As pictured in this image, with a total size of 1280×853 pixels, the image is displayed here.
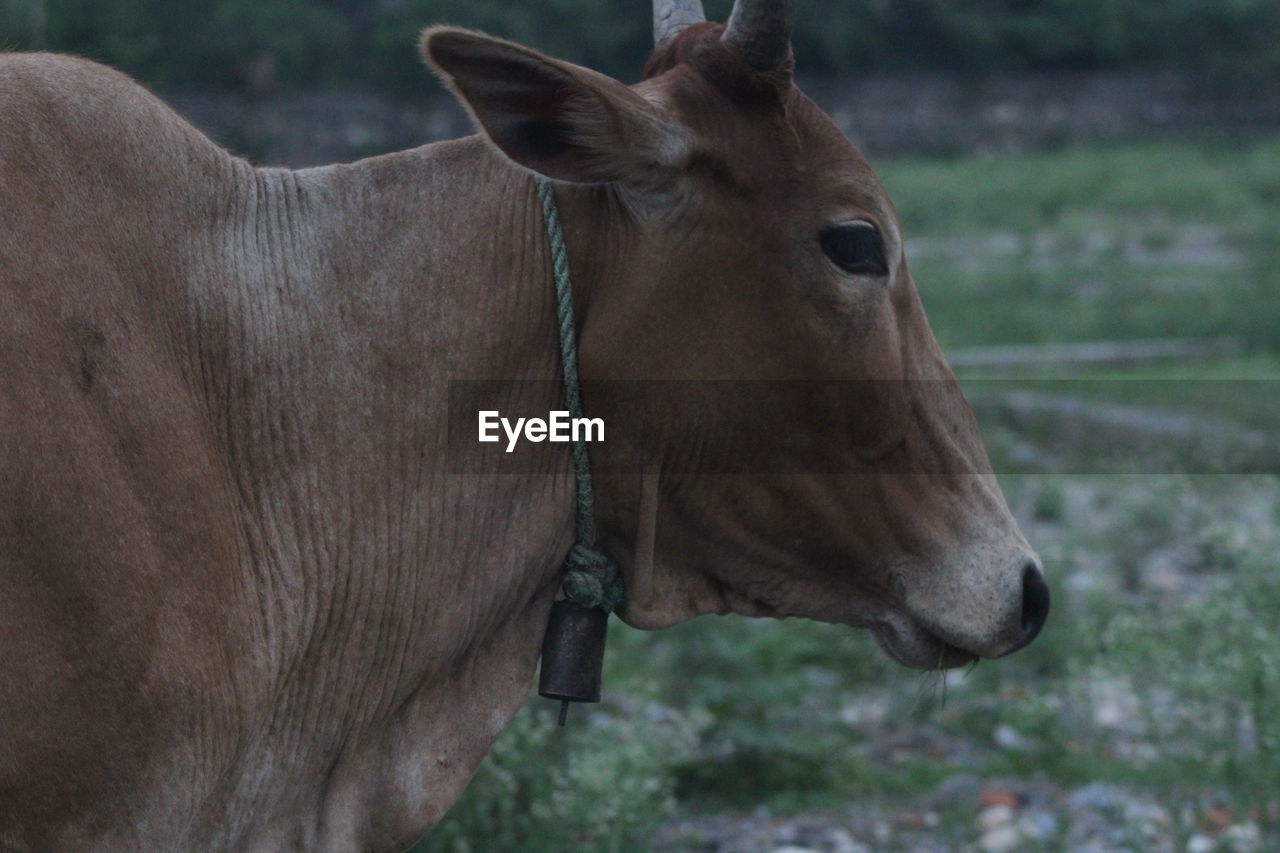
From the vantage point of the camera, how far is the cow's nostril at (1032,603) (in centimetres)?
277

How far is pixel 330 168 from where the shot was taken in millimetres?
2789

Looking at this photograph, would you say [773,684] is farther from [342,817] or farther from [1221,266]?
[1221,266]

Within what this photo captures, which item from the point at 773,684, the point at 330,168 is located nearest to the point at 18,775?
the point at 330,168

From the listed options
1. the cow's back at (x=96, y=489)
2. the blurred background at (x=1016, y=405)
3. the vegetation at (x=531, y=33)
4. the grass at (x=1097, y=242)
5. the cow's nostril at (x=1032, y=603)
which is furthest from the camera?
the grass at (x=1097, y=242)

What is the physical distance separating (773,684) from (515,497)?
2772mm

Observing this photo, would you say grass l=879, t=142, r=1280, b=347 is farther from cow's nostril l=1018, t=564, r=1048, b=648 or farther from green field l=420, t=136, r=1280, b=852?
cow's nostril l=1018, t=564, r=1048, b=648

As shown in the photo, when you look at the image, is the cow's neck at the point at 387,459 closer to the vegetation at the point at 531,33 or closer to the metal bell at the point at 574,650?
the metal bell at the point at 574,650

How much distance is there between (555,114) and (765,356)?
1.77 feet

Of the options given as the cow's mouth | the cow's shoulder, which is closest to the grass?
the cow's mouth

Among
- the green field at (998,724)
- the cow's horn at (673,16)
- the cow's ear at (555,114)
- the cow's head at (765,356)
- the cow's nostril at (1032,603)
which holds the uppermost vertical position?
the cow's horn at (673,16)

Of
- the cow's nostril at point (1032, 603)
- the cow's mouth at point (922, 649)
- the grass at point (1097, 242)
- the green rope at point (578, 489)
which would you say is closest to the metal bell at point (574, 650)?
the green rope at point (578, 489)

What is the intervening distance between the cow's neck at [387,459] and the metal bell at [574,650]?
57mm

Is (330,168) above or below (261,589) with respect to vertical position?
above

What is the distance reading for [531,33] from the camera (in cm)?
1677
